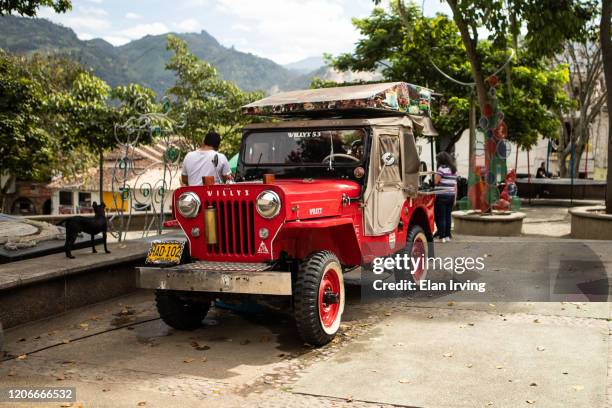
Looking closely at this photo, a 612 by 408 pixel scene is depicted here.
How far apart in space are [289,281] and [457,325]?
2.12 meters

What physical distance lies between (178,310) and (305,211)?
5.72 feet

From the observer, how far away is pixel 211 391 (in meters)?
4.97

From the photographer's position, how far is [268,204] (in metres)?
5.85

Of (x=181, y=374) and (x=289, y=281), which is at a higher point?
(x=289, y=281)

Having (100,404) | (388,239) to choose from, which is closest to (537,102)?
(388,239)

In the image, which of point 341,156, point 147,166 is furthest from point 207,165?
point 147,166

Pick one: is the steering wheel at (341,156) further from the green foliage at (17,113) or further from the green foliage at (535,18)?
the green foliage at (17,113)

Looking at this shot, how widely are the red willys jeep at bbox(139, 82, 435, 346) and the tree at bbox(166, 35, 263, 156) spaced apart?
22.4 metres

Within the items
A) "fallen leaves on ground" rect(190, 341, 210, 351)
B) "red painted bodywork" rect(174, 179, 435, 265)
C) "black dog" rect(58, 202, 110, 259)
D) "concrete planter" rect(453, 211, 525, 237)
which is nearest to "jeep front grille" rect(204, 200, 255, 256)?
"red painted bodywork" rect(174, 179, 435, 265)

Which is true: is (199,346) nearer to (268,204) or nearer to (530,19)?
→ (268,204)

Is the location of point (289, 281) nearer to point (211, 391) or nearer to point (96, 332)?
point (211, 391)

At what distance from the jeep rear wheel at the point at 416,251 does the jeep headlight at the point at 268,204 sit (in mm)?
2880

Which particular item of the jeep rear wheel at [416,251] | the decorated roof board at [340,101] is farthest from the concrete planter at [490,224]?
the decorated roof board at [340,101]

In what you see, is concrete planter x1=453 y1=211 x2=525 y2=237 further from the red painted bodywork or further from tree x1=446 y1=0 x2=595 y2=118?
the red painted bodywork
